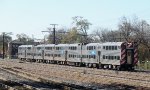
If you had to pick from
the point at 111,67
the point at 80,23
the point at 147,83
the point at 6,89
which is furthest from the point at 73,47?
the point at 80,23

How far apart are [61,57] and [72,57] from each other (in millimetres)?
4438

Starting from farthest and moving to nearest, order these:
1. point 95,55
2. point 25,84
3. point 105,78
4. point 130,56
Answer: point 95,55
point 130,56
point 105,78
point 25,84

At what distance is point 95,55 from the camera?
4600cm

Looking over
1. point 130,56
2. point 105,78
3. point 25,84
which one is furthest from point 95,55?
point 25,84

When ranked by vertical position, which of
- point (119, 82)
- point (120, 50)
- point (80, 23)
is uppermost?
point (80, 23)

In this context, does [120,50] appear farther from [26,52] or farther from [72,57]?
[26,52]

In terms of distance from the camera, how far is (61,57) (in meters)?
57.3

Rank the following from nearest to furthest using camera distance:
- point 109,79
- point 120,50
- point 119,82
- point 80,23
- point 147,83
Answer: point 147,83 < point 119,82 < point 109,79 < point 120,50 < point 80,23

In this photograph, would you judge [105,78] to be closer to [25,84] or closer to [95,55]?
[25,84]

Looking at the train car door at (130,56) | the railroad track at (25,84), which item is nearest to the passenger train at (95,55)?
the train car door at (130,56)

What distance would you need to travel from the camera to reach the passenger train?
136 ft

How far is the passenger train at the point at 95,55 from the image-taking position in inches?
1634

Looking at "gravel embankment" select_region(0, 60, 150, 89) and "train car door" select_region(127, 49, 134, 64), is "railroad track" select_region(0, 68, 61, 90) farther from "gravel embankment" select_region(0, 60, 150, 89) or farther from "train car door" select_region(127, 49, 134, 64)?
"train car door" select_region(127, 49, 134, 64)

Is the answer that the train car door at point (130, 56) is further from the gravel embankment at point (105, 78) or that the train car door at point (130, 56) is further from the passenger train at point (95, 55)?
the gravel embankment at point (105, 78)
